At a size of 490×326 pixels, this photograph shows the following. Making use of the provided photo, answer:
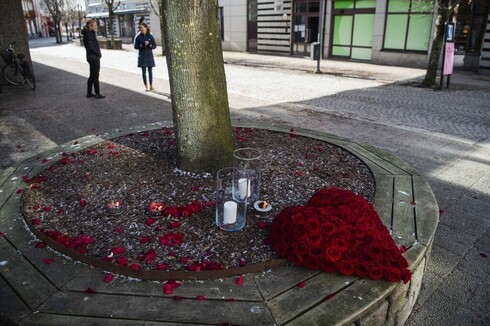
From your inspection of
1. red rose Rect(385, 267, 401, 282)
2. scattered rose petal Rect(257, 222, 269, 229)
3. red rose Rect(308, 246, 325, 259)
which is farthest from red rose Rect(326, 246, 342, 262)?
scattered rose petal Rect(257, 222, 269, 229)

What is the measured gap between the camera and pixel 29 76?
1133 centimetres

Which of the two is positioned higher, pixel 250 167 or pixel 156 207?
pixel 250 167

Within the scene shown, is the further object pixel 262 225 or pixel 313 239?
pixel 262 225

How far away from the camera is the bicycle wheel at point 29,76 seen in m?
11.2

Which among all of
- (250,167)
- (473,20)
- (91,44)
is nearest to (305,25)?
(473,20)

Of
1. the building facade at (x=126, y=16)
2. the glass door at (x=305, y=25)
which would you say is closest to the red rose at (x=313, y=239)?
the glass door at (x=305, y=25)

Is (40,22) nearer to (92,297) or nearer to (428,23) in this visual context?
(428,23)

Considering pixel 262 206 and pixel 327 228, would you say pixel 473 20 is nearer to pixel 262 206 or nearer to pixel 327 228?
pixel 262 206

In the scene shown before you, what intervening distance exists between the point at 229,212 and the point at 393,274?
122 centimetres

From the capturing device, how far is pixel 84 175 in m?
3.98

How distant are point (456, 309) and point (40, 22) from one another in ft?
254

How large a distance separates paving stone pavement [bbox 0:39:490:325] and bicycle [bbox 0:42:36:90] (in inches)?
14.5

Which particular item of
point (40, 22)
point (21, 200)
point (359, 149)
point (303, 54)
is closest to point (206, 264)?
point (21, 200)

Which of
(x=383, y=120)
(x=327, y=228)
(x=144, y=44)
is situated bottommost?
(x=383, y=120)
